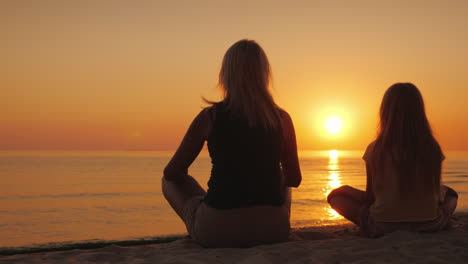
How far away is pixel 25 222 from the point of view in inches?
326

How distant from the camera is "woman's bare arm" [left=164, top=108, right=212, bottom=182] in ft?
11.2

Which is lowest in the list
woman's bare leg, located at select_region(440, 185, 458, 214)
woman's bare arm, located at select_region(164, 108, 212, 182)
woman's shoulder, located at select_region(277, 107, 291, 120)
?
woman's bare leg, located at select_region(440, 185, 458, 214)

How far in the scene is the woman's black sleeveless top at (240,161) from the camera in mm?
3389

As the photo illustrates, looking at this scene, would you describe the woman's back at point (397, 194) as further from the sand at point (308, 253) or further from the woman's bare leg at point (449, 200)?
the woman's bare leg at point (449, 200)

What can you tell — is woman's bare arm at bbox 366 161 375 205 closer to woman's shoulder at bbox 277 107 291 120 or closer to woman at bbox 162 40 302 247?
woman at bbox 162 40 302 247

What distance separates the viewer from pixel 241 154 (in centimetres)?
341

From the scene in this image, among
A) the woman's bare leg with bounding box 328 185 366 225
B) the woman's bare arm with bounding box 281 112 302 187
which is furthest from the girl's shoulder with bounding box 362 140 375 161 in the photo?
the woman's bare arm with bounding box 281 112 302 187

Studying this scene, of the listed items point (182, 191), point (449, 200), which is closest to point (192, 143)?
point (182, 191)

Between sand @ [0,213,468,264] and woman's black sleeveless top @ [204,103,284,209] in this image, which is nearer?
sand @ [0,213,468,264]

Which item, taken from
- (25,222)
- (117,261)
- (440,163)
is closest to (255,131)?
(117,261)

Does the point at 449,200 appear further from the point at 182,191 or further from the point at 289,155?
the point at 182,191

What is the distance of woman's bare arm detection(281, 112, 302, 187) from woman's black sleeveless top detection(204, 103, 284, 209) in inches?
5.6

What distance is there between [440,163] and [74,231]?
5.57m

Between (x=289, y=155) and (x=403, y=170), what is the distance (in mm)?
1163
